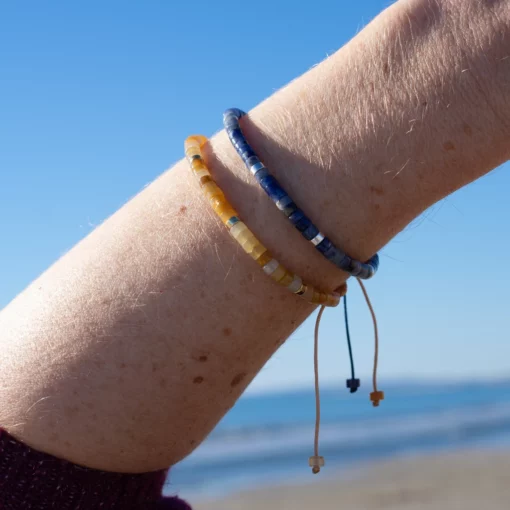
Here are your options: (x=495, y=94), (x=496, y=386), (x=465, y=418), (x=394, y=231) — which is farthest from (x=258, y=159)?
(x=496, y=386)

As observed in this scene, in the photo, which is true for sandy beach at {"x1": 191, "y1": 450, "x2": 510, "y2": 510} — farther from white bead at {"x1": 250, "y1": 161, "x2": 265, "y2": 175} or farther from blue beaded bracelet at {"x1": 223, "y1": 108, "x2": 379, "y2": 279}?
white bead at {"x1": 250, "y1": 161, "x2": 265, "y2": 175}

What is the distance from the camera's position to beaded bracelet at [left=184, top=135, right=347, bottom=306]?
915 mm

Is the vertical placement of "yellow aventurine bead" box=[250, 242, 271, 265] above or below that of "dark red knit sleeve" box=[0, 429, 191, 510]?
above

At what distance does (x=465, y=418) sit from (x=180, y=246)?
58.8 ft

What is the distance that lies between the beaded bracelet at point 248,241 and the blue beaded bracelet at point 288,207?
0.05m

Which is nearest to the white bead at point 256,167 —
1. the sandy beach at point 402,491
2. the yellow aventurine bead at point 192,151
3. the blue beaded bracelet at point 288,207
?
the blue beaded bracelet at point 288,207

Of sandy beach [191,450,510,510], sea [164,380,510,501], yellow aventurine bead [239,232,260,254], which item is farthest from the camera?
sea [164,380,510,501]

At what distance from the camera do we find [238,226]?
0.92m

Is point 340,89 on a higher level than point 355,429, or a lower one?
lower

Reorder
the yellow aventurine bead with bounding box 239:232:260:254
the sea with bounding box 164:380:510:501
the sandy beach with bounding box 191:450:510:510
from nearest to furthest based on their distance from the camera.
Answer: the yellow aventurine bead with bounding box 239:232:260:254
the sandy beach with bounding box 191:450:510:510
the sea with bounding box 164:380:510:501

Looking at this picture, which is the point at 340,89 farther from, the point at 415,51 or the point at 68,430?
the point at 68,430

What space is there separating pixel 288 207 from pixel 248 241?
0.23 ft

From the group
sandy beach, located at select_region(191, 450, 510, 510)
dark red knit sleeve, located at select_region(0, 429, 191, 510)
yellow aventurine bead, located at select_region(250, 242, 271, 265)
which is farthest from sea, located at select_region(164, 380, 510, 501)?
yellow aventurine bead, located at select_region(250, 242, 271, 265)

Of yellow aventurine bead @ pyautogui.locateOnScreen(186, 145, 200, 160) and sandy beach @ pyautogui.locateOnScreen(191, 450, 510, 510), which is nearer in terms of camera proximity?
yellow aventurine bead @ pyautogui.locateOnScreen(186, 145, 200, 160)
